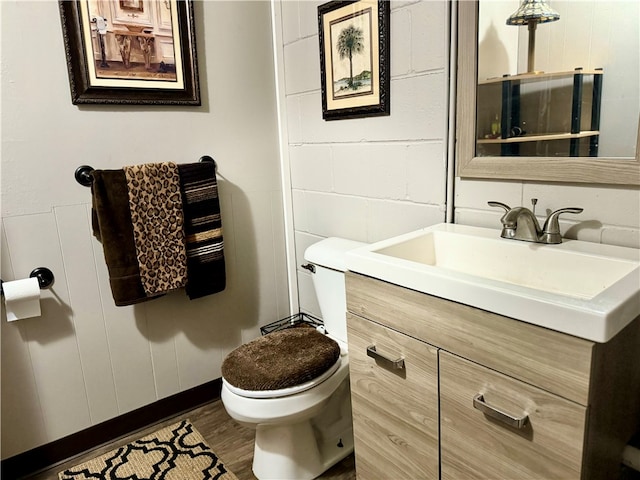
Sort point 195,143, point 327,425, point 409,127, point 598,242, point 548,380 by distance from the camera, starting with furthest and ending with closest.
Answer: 1. point 195,143
2. point 327,425
3. point 409,127
4. point 598,242
5. point 548,380

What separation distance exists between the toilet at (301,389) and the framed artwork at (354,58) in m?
0.56

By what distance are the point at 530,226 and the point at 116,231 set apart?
1.45 meters

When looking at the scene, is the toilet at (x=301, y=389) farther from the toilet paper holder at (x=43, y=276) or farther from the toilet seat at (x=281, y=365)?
the toilet paper holder at (x=43, y=276)

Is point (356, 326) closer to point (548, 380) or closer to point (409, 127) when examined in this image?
point (548, 380)

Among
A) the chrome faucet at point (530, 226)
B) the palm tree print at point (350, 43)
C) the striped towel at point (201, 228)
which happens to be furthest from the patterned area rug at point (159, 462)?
the palm tree print at point (350, 43)

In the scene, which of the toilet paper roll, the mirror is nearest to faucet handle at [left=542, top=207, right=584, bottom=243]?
the mirror

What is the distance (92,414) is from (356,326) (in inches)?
50.8

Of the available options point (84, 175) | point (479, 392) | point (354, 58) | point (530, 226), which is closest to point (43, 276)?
point (84, 175)

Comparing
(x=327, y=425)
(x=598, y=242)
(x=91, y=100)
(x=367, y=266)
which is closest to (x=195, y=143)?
(x=91, y=100)

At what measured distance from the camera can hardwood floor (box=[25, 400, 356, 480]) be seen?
5.72ft

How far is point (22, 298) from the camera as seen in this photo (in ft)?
5.21

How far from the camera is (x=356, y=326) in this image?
1.32m

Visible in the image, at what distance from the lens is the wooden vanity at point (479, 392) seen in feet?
2.89

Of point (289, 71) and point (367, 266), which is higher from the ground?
point (289, 71)
